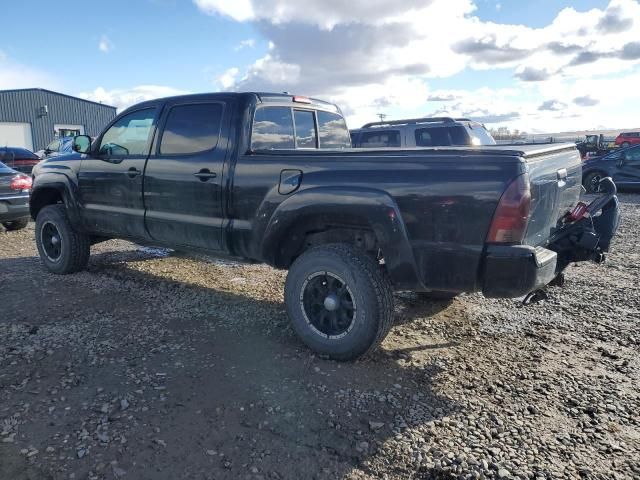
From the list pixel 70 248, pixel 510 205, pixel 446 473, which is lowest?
pixel 446 473

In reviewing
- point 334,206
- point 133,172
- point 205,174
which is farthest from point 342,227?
point 133,172

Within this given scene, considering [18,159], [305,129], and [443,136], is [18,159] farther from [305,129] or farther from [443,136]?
[305,129]

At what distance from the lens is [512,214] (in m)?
2.91

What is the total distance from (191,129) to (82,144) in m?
1.55

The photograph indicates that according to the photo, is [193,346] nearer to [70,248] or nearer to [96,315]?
[96,315]

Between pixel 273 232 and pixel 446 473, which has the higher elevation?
pixel 273 232

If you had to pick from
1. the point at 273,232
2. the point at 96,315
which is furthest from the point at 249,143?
the point at 96,315

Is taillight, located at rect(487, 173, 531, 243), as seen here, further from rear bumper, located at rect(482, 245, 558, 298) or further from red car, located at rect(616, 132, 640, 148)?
red car, located at rect(616, 132, 640, 148)

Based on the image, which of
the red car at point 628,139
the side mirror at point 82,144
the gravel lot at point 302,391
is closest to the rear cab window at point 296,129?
the gravel lot at point 302,391

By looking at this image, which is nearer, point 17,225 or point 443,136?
point 17,225

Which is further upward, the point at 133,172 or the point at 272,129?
the point at 272,129

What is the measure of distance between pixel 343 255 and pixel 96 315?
2418mm

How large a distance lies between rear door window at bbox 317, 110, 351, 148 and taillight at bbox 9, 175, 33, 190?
5950mm

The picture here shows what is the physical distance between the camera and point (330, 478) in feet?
7.90
